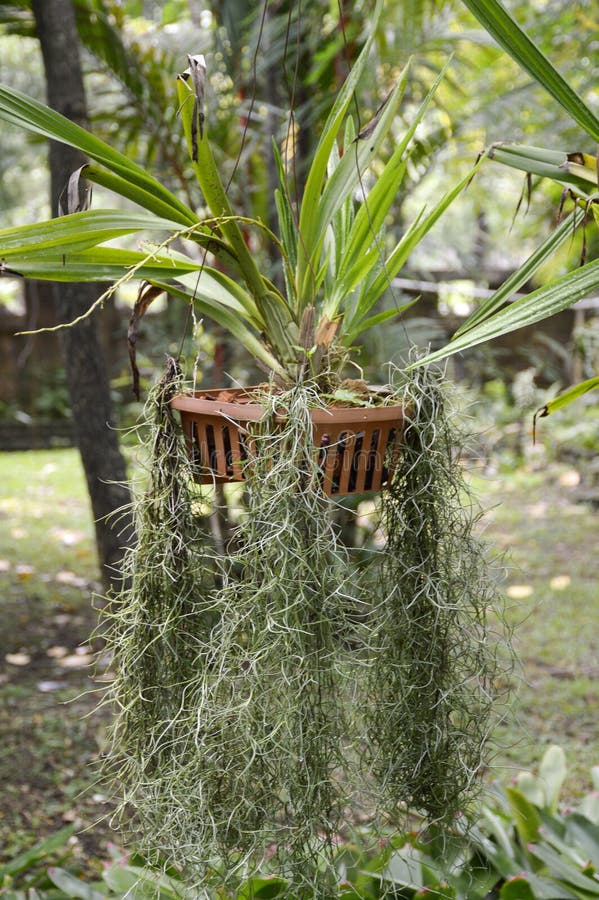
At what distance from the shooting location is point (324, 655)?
1134mm

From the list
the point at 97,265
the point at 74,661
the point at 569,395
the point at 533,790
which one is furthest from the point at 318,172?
the point at 74,661

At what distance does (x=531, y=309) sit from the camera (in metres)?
1.14

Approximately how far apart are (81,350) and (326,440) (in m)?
1.53

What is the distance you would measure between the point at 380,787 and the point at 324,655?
25 centimetres

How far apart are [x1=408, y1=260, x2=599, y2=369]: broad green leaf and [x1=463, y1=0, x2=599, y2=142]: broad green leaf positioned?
0.22 m

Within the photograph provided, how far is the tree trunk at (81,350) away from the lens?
2.38 m

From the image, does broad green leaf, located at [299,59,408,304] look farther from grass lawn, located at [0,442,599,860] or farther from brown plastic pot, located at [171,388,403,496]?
grass lawn, located at [0,442,599,860]

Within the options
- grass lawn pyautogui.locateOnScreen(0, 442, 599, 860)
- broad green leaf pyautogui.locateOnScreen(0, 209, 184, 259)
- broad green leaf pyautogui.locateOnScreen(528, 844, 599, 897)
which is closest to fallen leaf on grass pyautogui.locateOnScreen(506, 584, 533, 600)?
grass lawn pyautogui.locateOnScreen(0, 442, 599, 860)

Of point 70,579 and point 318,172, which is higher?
point 318,172

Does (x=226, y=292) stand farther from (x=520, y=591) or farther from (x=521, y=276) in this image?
(x=520, y=591)

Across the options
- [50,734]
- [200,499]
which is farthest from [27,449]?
[200,499]

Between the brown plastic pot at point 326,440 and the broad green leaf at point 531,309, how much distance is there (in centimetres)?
10

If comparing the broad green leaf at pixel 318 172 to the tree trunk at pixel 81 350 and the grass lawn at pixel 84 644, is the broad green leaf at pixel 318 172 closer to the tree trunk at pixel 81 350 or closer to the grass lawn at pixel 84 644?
the grass lawn at pixel 84 644

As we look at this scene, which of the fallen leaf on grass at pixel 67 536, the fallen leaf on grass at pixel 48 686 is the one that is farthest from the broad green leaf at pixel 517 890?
the fallen leaf on grass at pixel 67 536
